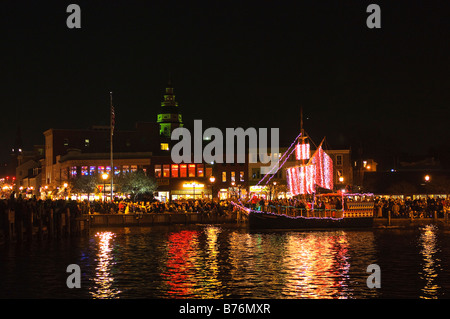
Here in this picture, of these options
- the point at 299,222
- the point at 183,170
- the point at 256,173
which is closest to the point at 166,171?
the point at 183,170

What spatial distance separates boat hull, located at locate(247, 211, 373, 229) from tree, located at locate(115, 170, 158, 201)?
2737cm

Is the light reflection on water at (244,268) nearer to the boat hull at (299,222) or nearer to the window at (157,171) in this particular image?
the boat hull at (299,222)

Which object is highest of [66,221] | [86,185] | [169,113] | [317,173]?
[169,113]

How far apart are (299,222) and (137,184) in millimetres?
31688

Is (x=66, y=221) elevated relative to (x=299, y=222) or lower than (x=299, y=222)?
elevated

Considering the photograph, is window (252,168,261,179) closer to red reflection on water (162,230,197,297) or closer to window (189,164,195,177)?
window (189,164,195,177)

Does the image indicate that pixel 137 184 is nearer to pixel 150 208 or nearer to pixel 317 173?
pixel 150 208

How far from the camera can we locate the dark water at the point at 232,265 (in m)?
26.6

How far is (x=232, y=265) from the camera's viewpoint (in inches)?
1329

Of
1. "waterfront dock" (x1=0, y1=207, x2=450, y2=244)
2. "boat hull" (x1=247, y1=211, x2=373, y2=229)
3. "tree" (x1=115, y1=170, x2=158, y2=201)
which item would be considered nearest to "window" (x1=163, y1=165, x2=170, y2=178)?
"tree" (x1=115, y1=170, x2=158, y2=201)

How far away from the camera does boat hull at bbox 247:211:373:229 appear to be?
5525 cm

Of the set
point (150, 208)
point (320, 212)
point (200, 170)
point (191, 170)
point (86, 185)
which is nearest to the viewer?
point (320, 212)
